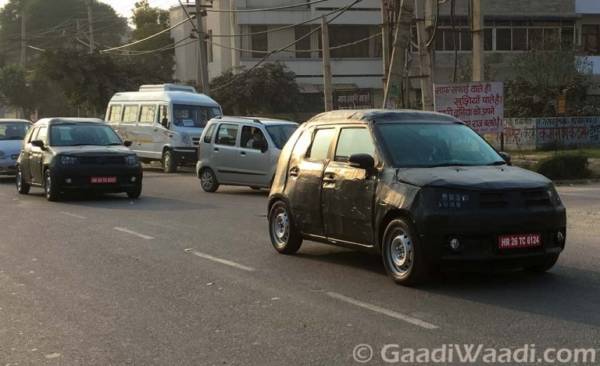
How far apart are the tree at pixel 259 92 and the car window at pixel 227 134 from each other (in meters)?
30.1

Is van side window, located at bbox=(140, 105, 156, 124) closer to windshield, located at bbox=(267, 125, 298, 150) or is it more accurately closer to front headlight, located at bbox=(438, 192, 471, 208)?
windshield, located at bbox=(267, 125, 298, 150)

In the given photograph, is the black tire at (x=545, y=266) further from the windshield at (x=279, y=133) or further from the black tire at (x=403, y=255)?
the windshield at (x=279, y=133)

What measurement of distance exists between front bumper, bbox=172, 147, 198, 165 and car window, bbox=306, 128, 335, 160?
673 inches

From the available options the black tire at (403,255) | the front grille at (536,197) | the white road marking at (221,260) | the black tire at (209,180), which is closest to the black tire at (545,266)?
the front grille at (536,197)

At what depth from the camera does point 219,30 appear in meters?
56.3

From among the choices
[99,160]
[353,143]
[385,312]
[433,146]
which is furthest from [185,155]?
[385,312]

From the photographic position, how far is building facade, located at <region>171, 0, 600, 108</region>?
172 feet

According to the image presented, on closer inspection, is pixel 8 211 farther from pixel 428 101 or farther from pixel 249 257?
pixel 428 101

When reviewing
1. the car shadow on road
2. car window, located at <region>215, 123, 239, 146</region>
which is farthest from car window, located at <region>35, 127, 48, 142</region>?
the car shadow on road

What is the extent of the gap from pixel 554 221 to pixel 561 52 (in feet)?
102

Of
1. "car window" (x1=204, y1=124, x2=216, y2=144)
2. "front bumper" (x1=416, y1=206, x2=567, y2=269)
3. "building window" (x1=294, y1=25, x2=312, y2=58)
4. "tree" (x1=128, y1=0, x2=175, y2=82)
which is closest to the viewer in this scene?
"front bumper" (x1=416, y1=206, x2=567, y2=269)

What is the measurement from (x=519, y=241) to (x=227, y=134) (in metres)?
12.5

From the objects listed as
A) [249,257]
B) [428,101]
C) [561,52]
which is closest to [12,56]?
[561,52]

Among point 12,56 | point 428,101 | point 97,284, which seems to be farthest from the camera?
point 12,56
